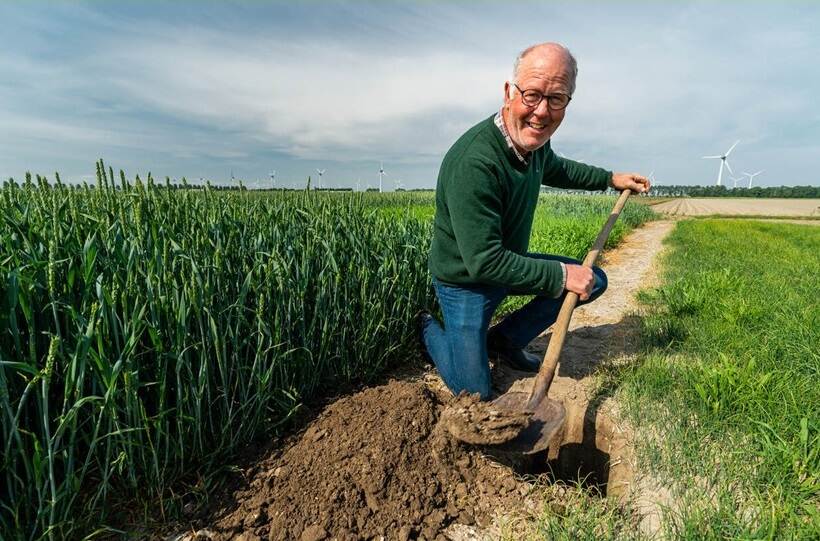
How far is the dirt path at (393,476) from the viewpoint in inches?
61.1

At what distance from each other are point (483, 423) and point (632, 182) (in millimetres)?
1997

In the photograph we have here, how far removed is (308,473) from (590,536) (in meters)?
0.99

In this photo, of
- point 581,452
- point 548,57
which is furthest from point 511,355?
point 548,57

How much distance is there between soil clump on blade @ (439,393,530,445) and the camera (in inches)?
71.5

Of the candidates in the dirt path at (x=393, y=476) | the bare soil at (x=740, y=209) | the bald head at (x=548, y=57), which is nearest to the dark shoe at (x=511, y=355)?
the dirt path at (x=393, y=476)

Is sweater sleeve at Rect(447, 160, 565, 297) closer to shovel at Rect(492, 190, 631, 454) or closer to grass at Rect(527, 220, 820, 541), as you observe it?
shovel at Rect(492, 190, 631, 454)

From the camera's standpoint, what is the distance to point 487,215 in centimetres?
205

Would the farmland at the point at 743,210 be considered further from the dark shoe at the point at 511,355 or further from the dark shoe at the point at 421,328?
the dark shoe at the point at 421,328

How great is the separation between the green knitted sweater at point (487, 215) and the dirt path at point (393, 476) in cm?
68

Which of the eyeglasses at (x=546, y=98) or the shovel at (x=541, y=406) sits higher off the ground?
the eyeglasses at (x=546, y=98)

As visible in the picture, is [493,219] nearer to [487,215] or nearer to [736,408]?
[487,215]

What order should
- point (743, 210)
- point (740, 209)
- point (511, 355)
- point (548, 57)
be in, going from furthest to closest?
point (740, 209) → point (743, 210) → point (511, 355) → point (548, 57)

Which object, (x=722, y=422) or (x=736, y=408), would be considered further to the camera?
(x=736, y=408)

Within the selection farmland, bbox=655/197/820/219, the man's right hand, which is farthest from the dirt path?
farmland, bbox=655/197/820/219
